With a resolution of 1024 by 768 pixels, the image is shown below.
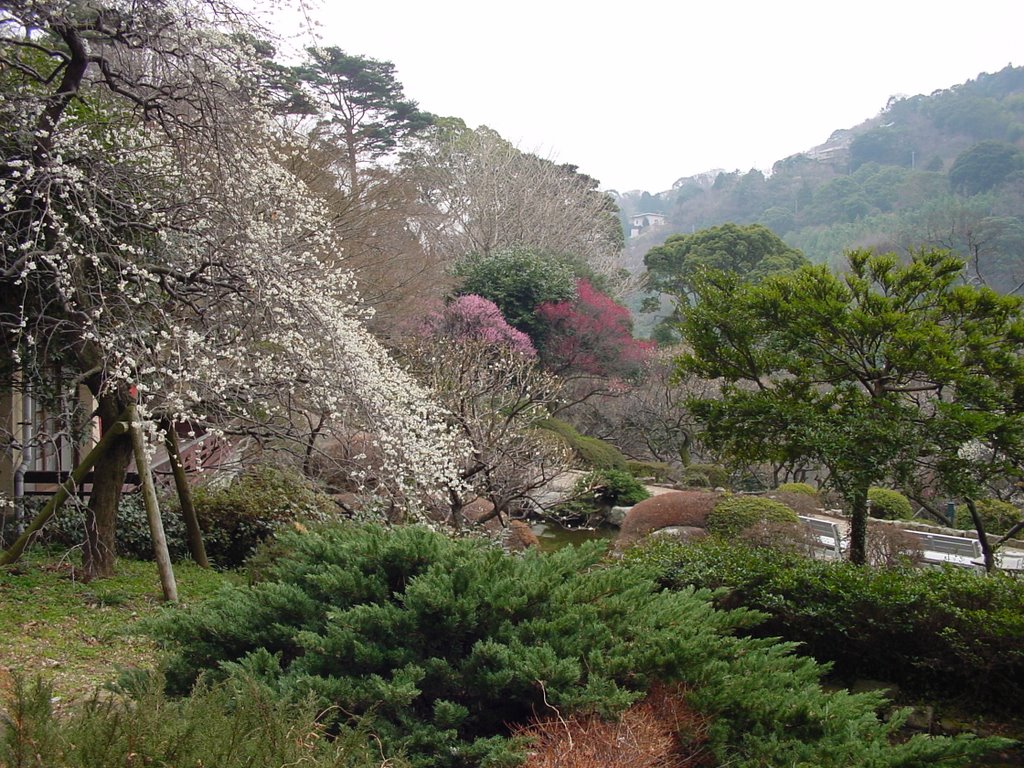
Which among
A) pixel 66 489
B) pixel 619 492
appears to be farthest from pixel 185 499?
pixel 619 492

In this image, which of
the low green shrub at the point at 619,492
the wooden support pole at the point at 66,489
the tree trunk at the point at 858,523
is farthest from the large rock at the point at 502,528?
the low green shrub at the point at 619,492

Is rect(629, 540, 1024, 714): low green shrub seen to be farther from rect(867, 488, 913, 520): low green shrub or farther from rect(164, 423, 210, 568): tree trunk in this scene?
rect(867, 488, 913, 520): low green shrub

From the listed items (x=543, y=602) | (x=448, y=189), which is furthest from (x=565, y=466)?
(x=448, y=189)

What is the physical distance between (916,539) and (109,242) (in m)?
8.75

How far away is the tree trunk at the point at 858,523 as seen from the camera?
660 cm

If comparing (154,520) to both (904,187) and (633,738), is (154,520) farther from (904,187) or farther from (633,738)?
(904,187)

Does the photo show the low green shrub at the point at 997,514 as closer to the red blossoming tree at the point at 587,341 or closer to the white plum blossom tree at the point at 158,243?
the red blossoming tree at the point at 587,341

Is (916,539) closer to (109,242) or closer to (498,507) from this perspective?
(498,507)

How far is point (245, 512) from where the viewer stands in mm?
8406

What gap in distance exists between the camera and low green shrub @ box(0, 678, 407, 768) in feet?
6.02

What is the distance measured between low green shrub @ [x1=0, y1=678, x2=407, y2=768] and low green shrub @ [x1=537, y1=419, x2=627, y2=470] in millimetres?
14420

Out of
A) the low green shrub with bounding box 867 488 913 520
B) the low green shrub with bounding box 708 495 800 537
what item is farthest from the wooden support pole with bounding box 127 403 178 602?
the low green shrub with bounding box 867 488 913 520

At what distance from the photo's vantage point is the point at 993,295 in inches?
261

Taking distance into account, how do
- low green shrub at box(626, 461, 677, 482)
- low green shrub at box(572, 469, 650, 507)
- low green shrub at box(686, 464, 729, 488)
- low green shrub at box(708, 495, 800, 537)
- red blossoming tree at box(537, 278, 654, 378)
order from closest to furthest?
low green shrub at box(708, 495, 800, 537) < low green shrub at box(572, 469, 650, 507) < low green shrub at box(686, 464, 729, 488) < low green shrub at box(626, 461, 677, 482) < red blossoming tree at box(537, 278, 654, 378)
